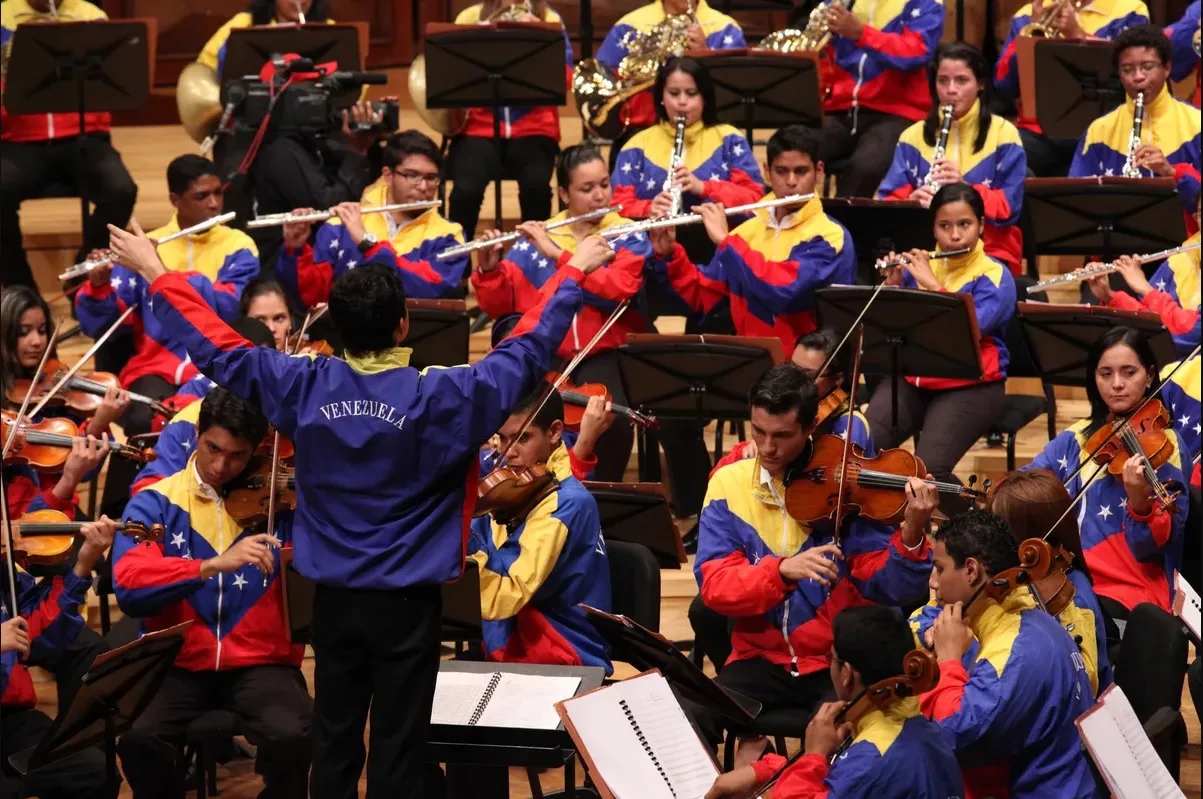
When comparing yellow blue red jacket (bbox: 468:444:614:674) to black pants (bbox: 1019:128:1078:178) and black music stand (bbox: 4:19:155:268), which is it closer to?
black music stand (bbox: 4:19:155:268)

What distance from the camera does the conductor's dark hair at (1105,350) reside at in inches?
188

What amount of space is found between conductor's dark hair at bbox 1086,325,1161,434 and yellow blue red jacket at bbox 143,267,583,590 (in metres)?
1.95

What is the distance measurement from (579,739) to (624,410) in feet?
6.24

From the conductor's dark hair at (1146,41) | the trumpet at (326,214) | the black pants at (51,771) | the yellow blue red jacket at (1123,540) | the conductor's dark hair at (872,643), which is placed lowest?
the black pants at (51,771)

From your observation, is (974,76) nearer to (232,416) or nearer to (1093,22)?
(1093,22)

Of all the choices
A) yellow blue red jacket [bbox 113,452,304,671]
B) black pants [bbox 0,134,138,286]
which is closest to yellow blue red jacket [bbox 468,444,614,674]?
yellow blue red jacket [bbox 113,452,304,671]

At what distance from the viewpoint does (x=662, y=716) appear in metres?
3.45

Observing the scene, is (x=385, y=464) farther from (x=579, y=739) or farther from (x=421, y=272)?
(x=421, y=272)

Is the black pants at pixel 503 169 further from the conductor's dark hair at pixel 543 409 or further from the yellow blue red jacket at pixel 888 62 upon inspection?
the conductor's dark hair at pixel 543 409

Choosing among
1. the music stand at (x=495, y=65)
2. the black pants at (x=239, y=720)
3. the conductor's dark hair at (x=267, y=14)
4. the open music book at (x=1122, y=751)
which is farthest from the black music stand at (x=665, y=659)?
the conductor's dark hair at (x=267, y=14)

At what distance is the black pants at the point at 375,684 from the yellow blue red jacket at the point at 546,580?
54 centimetres

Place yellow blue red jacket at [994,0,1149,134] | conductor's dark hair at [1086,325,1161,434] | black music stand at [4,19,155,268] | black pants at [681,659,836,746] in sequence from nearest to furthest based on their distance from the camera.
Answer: black pants at [681,659,836,746] → conductor's dark hair at [1086,325,1161,434] → black music stand at [4,19,155,268] → yellow blue red jacket at [994,0,1149,134]

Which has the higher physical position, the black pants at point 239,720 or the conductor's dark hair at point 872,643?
the conductor's dark hair at point 872,643

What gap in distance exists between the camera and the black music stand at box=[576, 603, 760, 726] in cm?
358
